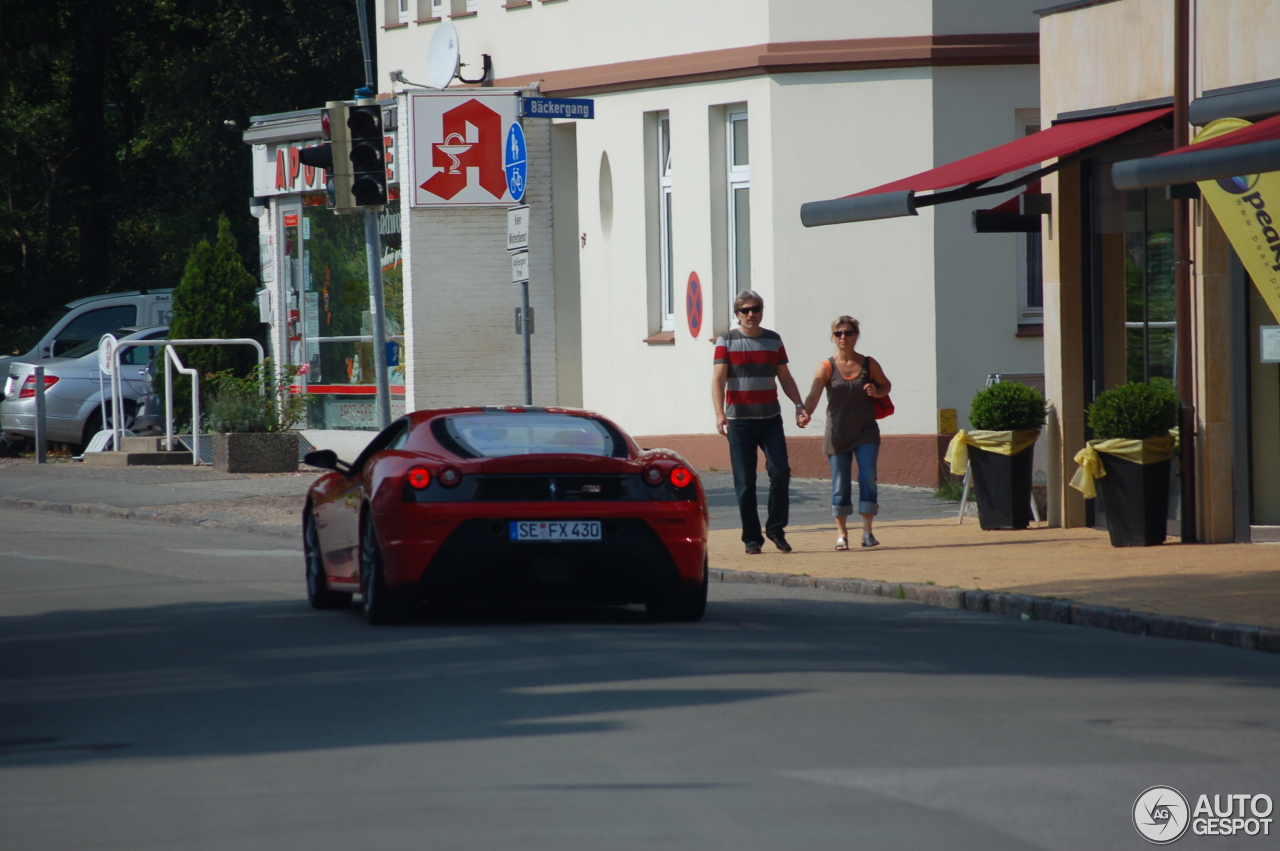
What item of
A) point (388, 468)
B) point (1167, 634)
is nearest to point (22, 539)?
point (388, 468)

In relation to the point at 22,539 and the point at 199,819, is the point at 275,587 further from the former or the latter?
the point at 199,819

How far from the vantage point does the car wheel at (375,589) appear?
10.1 meters

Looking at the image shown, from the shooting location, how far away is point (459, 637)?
31.7ft

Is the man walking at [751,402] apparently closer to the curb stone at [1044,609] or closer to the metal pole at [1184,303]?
the curb stone at [1044,609]

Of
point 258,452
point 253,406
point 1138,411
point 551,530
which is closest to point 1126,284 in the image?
point 1138,411

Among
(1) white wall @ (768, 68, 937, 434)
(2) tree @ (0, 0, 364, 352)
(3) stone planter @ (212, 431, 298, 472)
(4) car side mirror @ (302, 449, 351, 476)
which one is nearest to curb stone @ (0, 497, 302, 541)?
(3) stone planter @ (212, 431, 298, 472)

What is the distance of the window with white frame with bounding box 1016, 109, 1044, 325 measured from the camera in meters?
20.6

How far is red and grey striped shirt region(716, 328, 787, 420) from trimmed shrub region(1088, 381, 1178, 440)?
96.5 inches

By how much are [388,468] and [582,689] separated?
2797mm

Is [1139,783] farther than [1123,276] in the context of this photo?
No

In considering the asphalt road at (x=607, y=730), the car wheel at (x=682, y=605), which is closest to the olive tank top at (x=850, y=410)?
the asphalt road at (x=607, y=730)

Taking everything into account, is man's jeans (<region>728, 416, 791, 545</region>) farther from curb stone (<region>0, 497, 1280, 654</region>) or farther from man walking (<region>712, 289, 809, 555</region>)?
curb stone (<region>0, 497, 1280, 654</region>)

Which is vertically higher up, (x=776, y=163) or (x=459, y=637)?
(x=776, y=163)

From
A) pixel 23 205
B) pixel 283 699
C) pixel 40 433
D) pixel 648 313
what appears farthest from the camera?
pixel 23 205
